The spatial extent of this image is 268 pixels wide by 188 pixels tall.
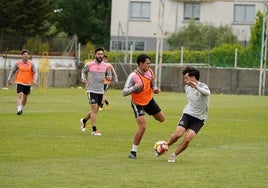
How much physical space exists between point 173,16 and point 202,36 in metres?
8.95

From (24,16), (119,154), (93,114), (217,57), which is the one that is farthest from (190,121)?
(24,16)

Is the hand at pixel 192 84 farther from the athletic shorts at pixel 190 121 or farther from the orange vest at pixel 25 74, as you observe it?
the orange vest at pixel 25 74

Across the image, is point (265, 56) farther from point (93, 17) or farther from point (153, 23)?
point (93, 17)

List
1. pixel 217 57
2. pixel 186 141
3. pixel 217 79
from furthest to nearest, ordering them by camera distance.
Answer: pixel 217 57, pixel 217 79, pixel 186 141

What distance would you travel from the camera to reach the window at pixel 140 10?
267 feet

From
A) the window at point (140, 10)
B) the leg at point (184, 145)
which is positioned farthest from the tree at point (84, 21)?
the leg at point (184, 145)

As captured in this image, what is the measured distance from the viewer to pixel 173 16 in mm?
80562

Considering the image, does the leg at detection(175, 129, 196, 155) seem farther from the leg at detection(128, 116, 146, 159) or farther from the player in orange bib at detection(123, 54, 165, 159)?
the player in orange bib at detection(123, 54, 165, 159)

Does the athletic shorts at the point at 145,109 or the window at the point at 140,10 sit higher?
the window at the point at 140,10

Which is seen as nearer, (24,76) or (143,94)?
(143,94)

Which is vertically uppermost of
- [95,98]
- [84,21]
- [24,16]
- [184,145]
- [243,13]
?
[243,13]

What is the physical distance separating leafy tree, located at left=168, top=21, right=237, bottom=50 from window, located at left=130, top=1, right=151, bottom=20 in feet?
26.3

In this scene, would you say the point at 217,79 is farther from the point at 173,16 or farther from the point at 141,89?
the point at 141,89

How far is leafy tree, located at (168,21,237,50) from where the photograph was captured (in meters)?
A: 71.9
